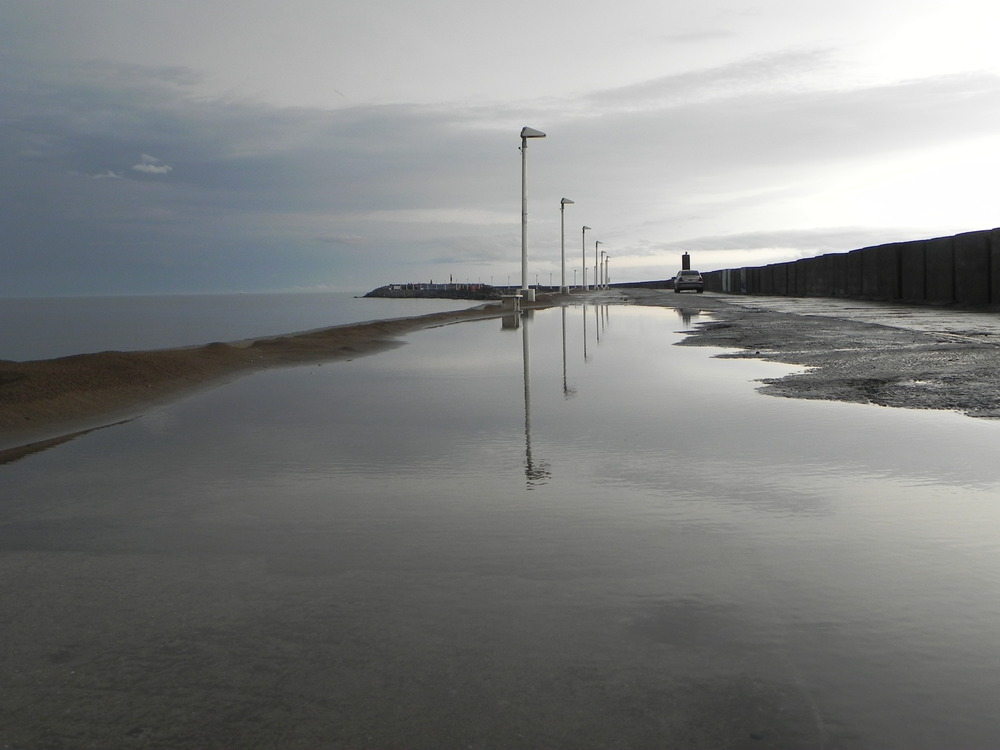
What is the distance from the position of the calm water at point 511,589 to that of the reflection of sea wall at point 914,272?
24.8 m

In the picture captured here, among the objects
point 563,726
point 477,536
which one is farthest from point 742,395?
point 563,726

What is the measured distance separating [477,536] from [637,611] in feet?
3.45

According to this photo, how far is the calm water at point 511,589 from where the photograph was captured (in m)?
2.31

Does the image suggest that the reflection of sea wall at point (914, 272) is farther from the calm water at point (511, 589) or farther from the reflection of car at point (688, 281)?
the calm water at point (511, 589)

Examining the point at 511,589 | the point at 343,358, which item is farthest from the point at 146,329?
the point at 511,589

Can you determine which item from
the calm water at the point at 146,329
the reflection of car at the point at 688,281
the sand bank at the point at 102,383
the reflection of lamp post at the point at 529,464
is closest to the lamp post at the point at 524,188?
the calm water at the point at 146,329

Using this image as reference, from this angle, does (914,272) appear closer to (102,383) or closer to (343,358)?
(343,358)

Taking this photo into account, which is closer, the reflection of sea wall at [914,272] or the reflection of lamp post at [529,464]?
the reflection of lamp post at [529,464]

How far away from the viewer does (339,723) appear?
228cm

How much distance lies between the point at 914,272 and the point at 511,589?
3615 cm

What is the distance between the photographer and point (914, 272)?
35125mm

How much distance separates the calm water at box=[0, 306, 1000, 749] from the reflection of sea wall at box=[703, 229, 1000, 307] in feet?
81.2

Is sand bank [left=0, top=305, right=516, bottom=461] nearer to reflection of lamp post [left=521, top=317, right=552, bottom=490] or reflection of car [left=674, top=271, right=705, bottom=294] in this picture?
reflection of lamp post [left=521, top=317, right=552, bottom=490]

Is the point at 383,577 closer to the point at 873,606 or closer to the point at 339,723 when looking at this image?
the point at 339,723
